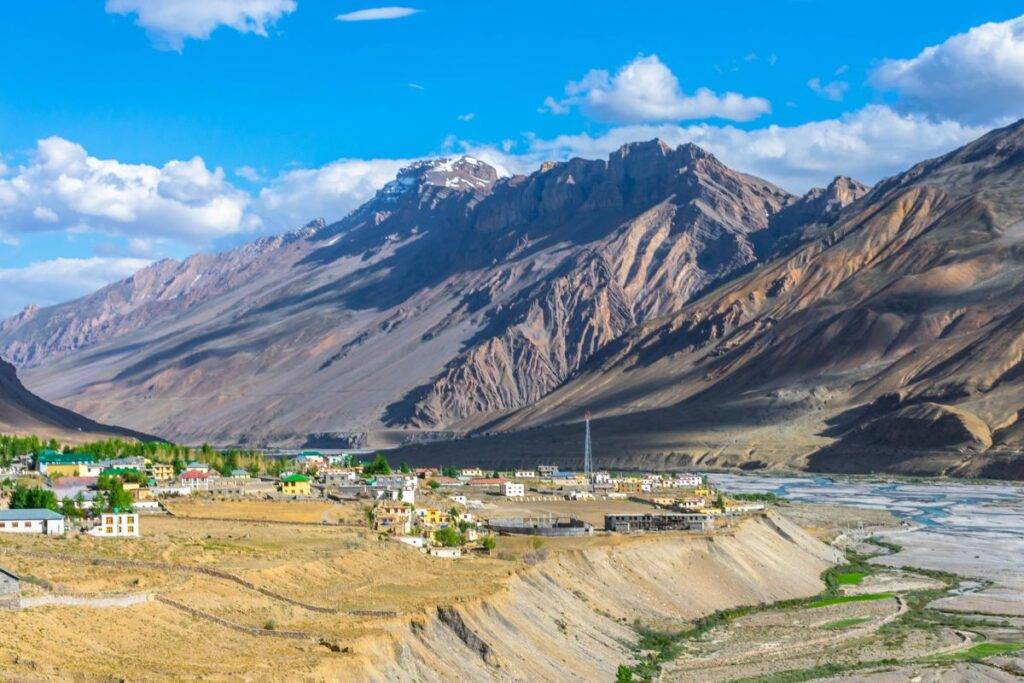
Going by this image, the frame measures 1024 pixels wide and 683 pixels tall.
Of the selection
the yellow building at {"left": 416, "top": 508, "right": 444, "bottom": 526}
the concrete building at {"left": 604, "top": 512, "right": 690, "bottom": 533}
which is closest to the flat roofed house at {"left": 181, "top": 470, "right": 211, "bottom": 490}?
the yellow building at {"left": 416, "top": 508, "right": 444, "bottom": 526}

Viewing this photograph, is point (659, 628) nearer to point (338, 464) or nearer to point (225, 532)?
point (225, 532)

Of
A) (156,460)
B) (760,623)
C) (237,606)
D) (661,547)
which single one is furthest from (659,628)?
(156,460)

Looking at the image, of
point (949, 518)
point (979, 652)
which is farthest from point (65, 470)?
point (949, 518)

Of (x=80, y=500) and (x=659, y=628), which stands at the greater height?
(x=80, y=500)

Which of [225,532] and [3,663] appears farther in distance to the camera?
[225,532]

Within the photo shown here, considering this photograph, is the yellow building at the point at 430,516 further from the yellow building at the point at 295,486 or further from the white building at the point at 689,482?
the white building at the point at 689,482

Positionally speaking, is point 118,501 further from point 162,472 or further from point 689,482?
Answer: point 689,482

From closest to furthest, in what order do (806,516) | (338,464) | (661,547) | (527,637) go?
1. (527,637)
2. (661,547)
3. (806,516)
4. (338,464)

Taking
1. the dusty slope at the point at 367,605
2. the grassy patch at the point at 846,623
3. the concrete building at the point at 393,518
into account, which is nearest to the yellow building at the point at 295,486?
the concrete building at the point at 393,518

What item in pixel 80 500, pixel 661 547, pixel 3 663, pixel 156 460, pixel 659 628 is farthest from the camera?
pixel 156 460
